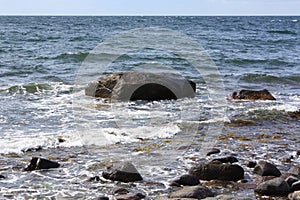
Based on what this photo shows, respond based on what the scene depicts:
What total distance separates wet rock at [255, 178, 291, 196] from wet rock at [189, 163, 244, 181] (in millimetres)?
475

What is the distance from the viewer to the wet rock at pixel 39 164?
20.8 feet

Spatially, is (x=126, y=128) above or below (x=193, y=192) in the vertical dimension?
above

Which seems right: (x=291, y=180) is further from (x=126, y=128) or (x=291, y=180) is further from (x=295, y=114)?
(x=295, y=114)

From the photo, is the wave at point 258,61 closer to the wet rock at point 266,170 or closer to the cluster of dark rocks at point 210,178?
the cluster of dark rocks at point 210,178

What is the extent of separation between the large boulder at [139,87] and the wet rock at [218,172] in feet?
19.8


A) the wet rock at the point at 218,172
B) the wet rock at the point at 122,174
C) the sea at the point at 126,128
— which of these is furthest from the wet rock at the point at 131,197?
the wet rock at the point at 218,172

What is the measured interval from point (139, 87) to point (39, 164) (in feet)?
19.8

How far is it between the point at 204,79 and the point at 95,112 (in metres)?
6.44

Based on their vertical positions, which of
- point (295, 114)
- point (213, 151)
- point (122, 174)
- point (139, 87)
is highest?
point (139, 87)

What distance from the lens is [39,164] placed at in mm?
6352

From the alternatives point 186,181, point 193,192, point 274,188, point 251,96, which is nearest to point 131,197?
point 193,192

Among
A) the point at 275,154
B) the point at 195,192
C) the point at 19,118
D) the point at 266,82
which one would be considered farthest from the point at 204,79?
the point at 195,192

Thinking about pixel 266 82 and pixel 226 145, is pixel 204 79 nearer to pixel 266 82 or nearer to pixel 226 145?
pixel 266 82

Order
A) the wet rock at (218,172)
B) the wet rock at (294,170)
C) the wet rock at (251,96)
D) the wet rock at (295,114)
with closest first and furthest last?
1. the wet rock at (218,172)
2. the wet rock at (294,170)
3. the wet rock at (295,114)
4. the wet rock at (251,96)
